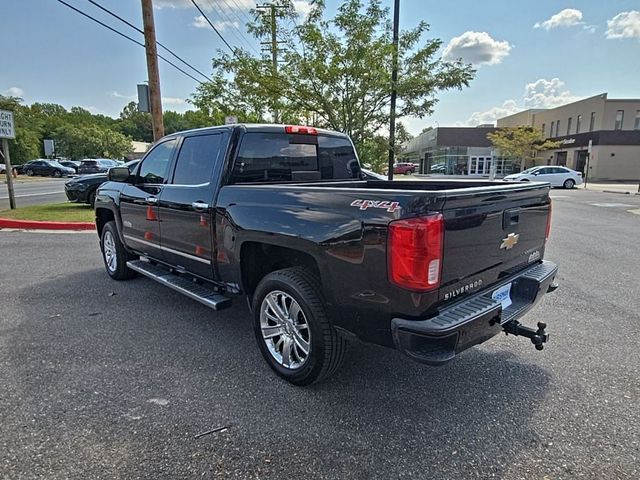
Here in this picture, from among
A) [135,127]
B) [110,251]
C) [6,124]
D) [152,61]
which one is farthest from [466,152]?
[135,127]


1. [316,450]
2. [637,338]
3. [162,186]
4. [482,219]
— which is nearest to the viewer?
[316,450]

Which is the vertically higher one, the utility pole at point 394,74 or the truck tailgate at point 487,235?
the utility pole at point 394,74

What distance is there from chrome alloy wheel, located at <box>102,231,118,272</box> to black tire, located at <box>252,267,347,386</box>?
11.7ft

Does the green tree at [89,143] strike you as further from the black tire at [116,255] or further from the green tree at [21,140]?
the black tire at [116,255]

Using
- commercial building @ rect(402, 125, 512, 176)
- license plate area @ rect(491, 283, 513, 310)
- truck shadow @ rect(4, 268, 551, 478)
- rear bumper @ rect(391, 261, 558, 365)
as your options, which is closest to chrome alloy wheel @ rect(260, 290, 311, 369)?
truck shadow @ rect(4, 268, 551, 478)

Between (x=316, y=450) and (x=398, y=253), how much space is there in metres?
1.24

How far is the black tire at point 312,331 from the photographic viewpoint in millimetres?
2865

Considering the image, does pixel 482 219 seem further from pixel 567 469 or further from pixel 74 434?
pixel 74 434

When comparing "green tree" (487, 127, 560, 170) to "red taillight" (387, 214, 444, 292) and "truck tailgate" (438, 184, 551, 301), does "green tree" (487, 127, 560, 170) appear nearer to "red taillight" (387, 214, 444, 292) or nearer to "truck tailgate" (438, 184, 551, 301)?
"truck tailgate" (438, 184, 551, 301)

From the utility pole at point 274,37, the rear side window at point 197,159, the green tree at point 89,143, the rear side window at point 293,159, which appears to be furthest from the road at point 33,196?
the green tree at point 89,143

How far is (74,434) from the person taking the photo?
254cm

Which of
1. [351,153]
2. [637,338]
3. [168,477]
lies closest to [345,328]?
[168,477]

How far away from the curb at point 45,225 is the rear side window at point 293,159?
24.9 ft

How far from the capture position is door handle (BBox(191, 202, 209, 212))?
12.3 ft
